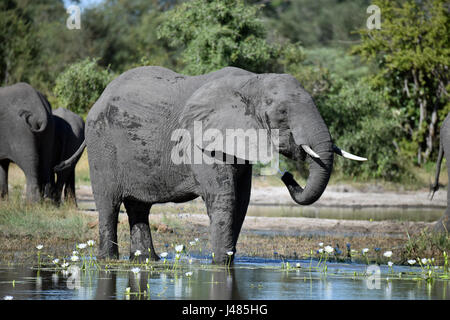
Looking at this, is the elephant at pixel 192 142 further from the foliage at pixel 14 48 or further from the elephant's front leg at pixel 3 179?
the foliage at pixel 14 48

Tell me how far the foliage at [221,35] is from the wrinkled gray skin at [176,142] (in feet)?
61.8

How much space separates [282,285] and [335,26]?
55433 mm

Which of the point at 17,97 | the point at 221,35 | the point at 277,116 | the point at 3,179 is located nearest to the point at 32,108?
the point at 17,97

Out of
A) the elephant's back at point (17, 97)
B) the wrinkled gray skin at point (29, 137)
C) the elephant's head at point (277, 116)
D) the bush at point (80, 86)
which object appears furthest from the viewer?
the bush at point (80, 86)

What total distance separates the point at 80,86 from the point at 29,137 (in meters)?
14.9

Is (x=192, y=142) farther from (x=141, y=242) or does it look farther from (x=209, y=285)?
(x=209, y=285)

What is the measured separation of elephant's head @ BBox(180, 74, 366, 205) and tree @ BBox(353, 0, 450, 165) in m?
20.0

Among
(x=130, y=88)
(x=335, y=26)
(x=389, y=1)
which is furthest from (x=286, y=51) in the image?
(x=335, y=26)

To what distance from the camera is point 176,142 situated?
33.9 feet

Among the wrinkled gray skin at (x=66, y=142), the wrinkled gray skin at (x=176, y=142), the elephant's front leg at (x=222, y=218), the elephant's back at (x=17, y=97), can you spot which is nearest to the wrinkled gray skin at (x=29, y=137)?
the elephant's back at (x=17, y=97)

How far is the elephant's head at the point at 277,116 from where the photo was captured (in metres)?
9.30

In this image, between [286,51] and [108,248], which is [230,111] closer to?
[108,248]

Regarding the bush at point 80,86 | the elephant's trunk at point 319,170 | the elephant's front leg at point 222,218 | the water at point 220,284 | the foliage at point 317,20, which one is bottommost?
the water at point 220,284
